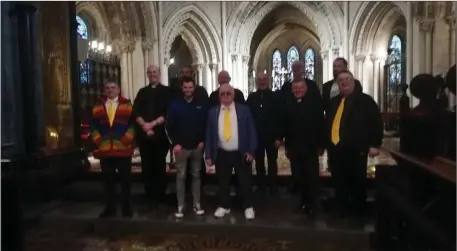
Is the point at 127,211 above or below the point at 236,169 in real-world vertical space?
below

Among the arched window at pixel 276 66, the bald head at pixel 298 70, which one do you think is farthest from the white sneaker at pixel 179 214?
the arched window at pixel 276 66

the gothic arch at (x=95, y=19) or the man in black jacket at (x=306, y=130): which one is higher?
the gothic arch at (x=95, y=19)

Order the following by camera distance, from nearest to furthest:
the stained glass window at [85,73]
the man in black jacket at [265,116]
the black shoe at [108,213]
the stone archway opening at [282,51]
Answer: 1. the black shoe at [108,213]
2. the man in black jacket at [265,116]
3. the stained glass window at [85,73]
4. the stone archway opening at [282,51]

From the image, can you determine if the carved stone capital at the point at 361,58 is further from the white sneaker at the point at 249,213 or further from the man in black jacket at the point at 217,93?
the white sneaker at the point at 249,213

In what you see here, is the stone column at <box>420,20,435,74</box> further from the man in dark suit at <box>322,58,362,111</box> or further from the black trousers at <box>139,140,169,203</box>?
the black trousers at <box>139,140,169,203</box>

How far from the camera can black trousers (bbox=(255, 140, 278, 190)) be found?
3.62m

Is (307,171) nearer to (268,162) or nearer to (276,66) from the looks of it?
(268,162)

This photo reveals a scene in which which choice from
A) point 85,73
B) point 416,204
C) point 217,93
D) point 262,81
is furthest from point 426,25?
point 85,73

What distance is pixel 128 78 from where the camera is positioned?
1004 centimetres

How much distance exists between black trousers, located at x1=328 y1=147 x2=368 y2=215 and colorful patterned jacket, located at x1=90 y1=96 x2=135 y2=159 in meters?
1.46

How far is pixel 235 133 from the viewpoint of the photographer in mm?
3262

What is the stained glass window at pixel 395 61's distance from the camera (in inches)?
447

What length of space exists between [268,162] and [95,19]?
8.37m

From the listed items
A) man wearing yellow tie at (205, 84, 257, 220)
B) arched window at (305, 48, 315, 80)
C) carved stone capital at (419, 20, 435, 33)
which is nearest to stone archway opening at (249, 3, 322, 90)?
arched window at (305, 48, 315, 80)
